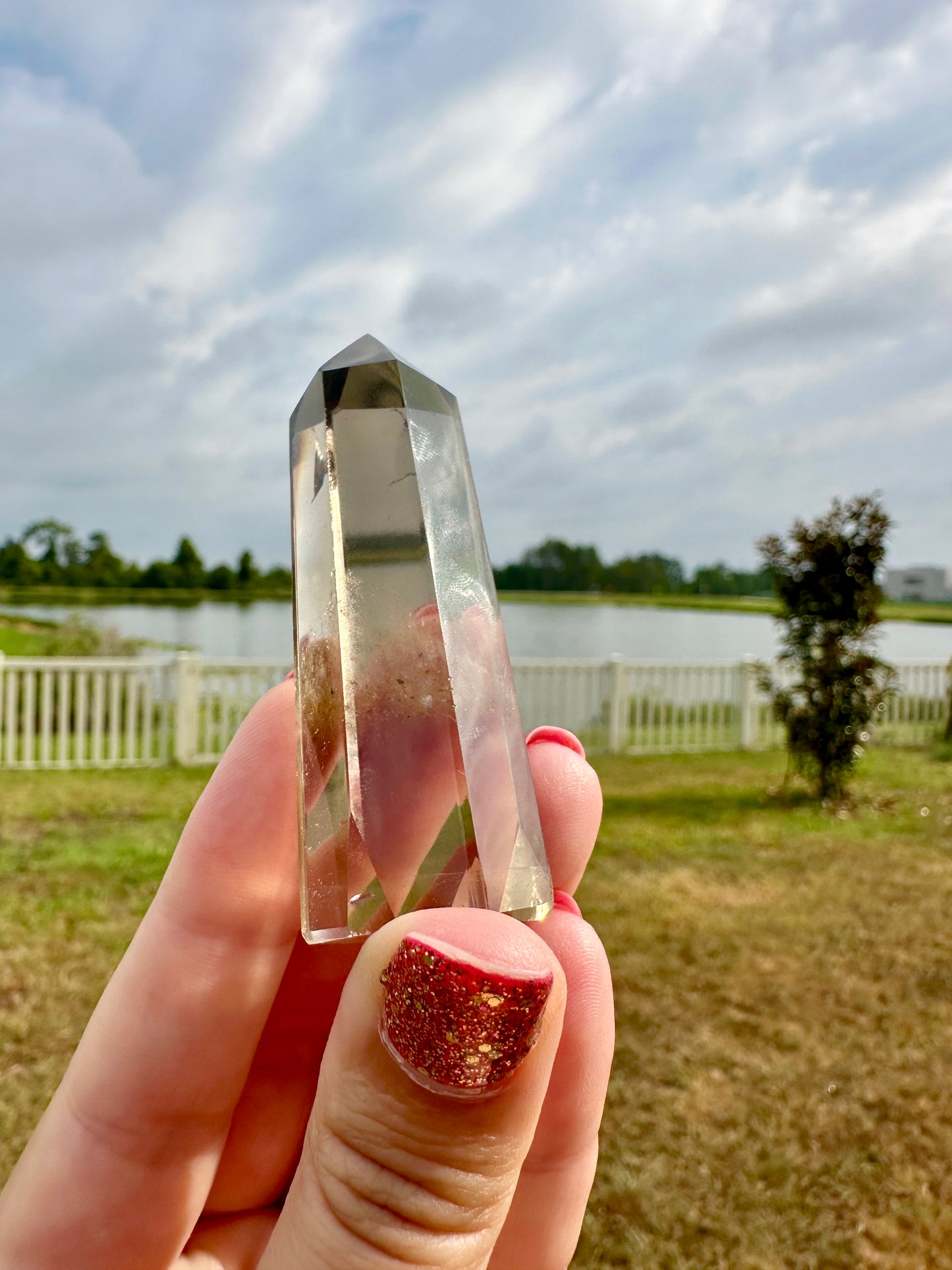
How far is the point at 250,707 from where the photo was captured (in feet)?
24.9

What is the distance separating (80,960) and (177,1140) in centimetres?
340

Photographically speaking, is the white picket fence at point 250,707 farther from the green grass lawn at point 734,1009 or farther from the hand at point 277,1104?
the hand at point 277,1104

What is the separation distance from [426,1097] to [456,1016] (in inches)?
5.4

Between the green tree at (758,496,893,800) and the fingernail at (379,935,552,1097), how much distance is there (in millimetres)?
7493

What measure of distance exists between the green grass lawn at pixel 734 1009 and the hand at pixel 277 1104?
1.68m

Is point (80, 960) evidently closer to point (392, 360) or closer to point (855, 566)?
point (392, 360)

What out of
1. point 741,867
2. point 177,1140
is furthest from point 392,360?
point 741,867

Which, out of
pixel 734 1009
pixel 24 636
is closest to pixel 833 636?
pixel 734 1009

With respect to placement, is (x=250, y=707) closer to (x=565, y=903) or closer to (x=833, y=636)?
(x=833, y=636)

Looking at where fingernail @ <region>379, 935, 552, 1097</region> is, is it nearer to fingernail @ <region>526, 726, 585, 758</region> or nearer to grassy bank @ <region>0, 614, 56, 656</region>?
fingernail @ <region>526, 726, 585, 758</region>

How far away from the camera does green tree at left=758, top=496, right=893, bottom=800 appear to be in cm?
761

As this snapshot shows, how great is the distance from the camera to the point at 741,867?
18.5ft

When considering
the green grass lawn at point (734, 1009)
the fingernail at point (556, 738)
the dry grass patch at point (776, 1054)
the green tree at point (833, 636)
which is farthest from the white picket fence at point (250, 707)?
the fingernail at point (556, 738)

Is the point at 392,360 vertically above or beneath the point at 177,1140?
above
